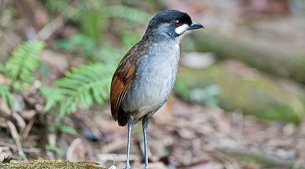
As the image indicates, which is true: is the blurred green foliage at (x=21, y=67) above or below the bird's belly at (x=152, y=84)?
above

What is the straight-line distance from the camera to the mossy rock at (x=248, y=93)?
26.9 ft

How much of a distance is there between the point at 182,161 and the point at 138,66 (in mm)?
1869

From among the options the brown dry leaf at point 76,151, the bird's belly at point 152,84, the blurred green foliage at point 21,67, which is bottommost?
the brown dry leaf at point 76,151

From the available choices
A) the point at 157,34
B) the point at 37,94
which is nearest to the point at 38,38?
the point at 37,94

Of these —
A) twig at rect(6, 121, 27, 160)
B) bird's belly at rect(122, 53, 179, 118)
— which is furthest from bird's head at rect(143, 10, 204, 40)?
twig at rect(6, 121, 27, 160)

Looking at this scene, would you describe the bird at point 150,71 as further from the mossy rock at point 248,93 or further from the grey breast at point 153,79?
A: the mossy rock at point 248,93

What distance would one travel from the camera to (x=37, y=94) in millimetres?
6352

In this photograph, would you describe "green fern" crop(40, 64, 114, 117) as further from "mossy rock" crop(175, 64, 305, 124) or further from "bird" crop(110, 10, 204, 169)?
"mossy rock" crop(175, 64, 305, 124)

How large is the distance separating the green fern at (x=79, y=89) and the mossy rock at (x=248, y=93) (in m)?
2.32

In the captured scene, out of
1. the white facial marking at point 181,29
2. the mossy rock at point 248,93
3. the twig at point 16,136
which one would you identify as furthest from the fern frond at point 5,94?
the mossy rock at point 248,93

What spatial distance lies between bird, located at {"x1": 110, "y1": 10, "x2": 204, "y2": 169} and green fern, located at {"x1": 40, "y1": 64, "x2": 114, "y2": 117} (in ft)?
2.20

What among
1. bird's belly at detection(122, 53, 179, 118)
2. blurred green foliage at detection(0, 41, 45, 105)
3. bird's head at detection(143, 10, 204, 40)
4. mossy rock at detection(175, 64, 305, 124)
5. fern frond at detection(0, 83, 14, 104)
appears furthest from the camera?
mossy rock at detection(175, 64, 305, 124)

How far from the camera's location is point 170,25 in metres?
5.03

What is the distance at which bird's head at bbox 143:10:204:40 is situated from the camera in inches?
198
